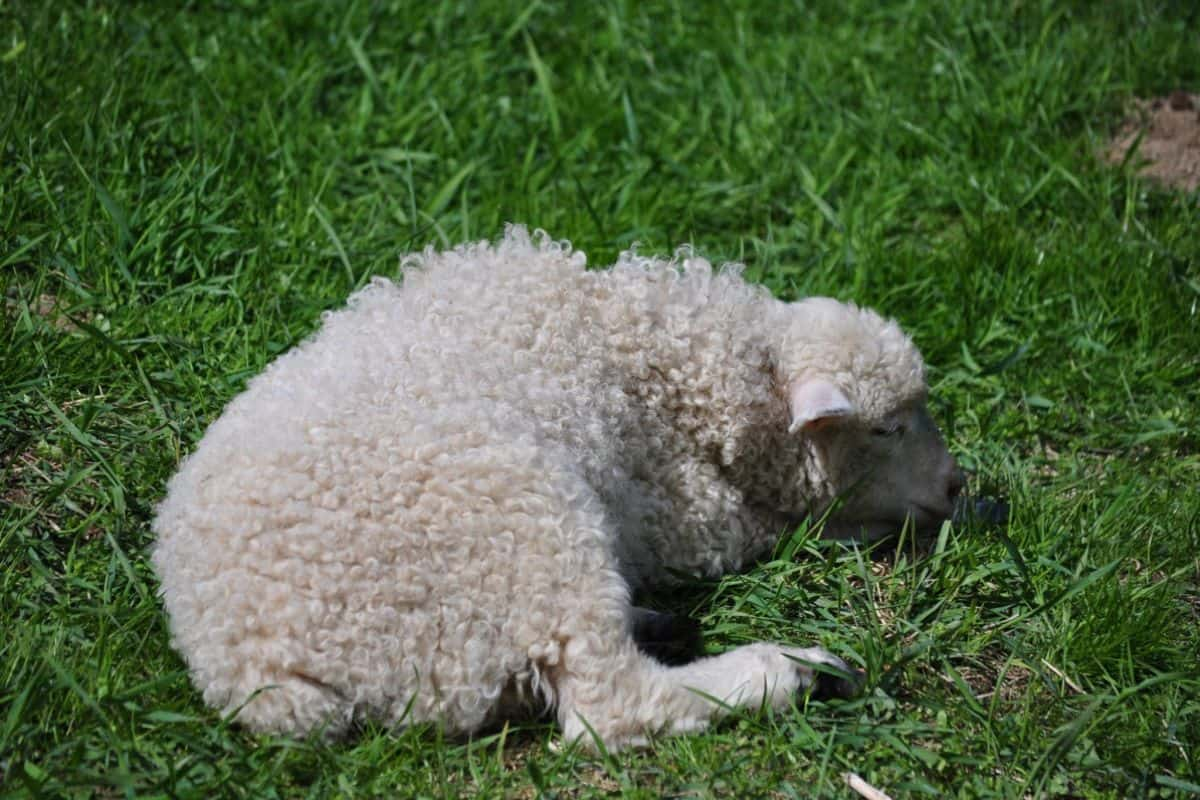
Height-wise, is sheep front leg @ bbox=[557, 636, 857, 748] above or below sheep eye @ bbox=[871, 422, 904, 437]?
below

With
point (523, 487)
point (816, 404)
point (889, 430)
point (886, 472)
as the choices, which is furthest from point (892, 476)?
point (523, 487)

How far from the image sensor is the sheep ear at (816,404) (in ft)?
13.6

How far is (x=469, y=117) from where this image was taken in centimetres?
622

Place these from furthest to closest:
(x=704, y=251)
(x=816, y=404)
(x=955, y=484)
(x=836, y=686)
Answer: (x=704, y=251) → (x=955, y=484) → (x=816, y=404) → (x=836, y=686)

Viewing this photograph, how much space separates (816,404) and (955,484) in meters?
0.67

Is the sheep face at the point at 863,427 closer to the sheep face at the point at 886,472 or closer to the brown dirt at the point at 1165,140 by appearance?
the sheep face at the point at 886,472

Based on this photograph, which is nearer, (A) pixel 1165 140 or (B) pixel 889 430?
(B) pixel 889 430

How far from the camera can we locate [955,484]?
454 cm

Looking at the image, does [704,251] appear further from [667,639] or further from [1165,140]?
[1165,140]

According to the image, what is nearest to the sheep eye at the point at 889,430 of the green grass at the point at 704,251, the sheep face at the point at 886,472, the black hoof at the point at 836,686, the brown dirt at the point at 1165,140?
the sheep face at the point at 886,472

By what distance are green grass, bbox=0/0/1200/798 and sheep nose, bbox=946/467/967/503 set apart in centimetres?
17

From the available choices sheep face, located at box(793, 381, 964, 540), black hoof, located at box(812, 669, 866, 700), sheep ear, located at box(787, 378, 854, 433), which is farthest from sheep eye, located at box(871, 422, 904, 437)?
black hoof, located at box(812, 669, 866, 700)

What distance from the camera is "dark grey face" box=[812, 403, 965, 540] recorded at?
445cm

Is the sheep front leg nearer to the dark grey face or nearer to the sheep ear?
the sheep ear
